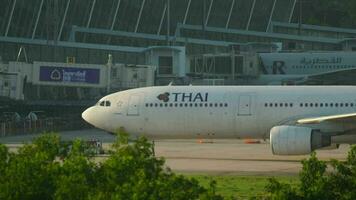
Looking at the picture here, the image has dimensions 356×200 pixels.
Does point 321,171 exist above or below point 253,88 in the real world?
below

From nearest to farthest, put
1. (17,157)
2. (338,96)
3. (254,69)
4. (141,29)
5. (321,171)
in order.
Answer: (321,171) < (17,157) < (338,96) < (254,69) < (141,29)

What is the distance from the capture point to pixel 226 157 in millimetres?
40562

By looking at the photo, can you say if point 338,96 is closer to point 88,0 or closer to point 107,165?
point 107,165

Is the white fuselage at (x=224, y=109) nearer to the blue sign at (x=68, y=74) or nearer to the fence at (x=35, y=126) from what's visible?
the fence at (x=35, y=126)

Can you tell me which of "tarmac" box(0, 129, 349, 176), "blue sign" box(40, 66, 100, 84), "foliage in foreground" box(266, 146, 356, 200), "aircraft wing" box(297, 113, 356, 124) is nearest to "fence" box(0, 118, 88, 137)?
"tarmac" box(0, 129, 349, 176)

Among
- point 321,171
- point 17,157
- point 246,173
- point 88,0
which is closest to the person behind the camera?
point 321,171

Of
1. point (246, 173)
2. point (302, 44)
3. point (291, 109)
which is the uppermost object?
point (302, 44)

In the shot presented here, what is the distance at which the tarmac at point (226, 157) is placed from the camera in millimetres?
34031

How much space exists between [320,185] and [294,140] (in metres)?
19.6

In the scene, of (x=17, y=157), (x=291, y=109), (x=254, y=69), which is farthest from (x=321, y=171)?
(x=254, y=69)

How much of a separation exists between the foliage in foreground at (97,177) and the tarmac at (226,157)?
52.7 ft

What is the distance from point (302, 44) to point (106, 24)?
25574mm

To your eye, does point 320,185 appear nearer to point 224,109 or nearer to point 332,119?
point 332,119

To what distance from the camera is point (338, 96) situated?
37281 mm
